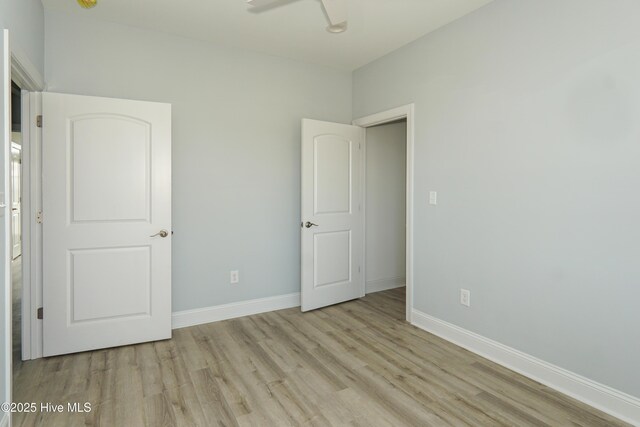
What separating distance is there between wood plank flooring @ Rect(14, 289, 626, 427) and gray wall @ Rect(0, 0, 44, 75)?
208 cm

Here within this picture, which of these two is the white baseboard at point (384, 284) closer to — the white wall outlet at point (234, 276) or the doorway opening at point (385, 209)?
the doorway opening at point (385, 209)

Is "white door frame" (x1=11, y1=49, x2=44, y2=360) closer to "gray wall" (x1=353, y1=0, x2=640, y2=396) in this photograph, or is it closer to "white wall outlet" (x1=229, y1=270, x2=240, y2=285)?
"white wall outlet" (x1=229, y1=270, x2=240, y2=285)

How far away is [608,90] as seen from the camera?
1.99 meters

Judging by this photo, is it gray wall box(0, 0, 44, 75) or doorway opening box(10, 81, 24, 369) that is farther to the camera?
doorway opening box(10, 81, 24, 369)

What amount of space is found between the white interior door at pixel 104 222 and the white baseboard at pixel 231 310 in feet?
0.97

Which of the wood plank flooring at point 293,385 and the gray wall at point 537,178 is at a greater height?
the gray wall at point 537,178

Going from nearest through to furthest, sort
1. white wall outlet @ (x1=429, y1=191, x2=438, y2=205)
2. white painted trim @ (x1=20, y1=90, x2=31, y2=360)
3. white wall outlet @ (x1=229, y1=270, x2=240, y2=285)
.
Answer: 1. white painted trim @ (x1=20, y1=90, x2=31, y2=360)
2. white wall outlet @ (x1=429, y1=191, x2=438, y2=205)
3. white wall outlet @ (x1=229, y1=270, x2=240, y2=285)

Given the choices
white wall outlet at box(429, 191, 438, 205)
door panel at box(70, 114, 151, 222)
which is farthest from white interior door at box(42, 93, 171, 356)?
white wall outlet at box(429, 191, 438, 205)

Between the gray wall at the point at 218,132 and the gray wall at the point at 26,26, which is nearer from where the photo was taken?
the gray wall at the point at 26,26

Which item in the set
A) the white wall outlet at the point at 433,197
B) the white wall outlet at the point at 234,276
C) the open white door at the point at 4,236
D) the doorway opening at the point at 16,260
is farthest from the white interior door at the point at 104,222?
the white wall outlet at the point at 433,197

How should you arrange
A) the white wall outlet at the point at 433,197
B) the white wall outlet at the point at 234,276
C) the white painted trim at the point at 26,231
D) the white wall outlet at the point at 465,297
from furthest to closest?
1. the white wall outlet at the point at 234,276
2. the white wall outlet at the point at 433,197
3. the white wall outlet at the point at 465,297
4. the white painted trim at the point at 26,231

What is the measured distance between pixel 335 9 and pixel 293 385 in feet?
7.68

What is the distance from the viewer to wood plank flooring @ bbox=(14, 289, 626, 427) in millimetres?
1925

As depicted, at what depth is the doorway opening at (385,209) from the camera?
4266 millimetres
